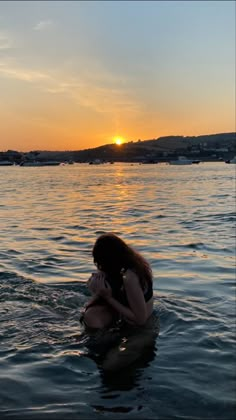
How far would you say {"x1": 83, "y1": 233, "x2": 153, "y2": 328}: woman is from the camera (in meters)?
7.67

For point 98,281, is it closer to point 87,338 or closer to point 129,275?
point 129,275

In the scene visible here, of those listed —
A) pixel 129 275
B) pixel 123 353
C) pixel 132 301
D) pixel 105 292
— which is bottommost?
pixel 123 353

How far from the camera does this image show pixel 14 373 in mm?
6902

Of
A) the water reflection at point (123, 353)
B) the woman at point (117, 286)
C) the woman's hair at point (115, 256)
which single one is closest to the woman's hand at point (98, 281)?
the woman at point (117, 286)

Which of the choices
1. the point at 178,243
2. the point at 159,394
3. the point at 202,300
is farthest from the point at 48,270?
the point at 159,394

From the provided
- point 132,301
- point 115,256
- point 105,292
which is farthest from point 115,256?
point 132,301

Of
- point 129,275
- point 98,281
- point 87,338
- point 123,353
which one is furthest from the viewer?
point 87,338

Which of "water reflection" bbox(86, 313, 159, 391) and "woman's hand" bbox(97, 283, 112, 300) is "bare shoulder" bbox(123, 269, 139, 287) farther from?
"water reflection" bbox(86, 313, 159, 391)

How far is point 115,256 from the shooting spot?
7.69 metres

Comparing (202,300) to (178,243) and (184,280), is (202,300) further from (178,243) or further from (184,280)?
(178,243)

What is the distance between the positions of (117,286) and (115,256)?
56cm

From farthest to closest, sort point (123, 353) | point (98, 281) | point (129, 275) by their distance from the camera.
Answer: point (98, 281) → point (129, 275) → point (123, 353)

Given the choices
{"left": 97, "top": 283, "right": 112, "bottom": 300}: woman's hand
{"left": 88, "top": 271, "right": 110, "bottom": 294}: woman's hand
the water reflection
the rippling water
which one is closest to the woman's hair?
{"left": 88, "top": 271, "right": 110, "bottom": 294}: woman's hand

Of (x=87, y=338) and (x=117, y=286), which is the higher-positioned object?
(x=117, y=286)
